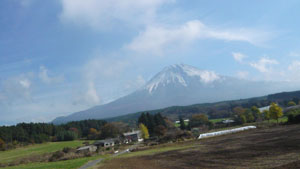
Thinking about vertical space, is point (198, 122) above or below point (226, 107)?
below

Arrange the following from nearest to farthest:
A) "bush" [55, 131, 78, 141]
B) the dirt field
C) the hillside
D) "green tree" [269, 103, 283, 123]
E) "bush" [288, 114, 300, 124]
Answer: the dirt field
"bush" [288, 114, 300, 124]
"green tree" [269, 103, 283, 123]
"bush" [55, 131, 78, 141]
the hillside

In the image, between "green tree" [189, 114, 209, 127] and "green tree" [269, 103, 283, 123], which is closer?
"green tree" [269, 103, 283, 123]

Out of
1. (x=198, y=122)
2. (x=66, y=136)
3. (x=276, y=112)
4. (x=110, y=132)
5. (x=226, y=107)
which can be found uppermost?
(x=276, y=112)

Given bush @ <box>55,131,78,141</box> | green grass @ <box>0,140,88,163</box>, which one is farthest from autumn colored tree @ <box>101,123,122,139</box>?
green grass @ <box>0,140,88,163</box>

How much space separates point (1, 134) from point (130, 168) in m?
75.3

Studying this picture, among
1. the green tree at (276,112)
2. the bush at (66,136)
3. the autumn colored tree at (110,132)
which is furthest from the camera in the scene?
the bush at (66,136)

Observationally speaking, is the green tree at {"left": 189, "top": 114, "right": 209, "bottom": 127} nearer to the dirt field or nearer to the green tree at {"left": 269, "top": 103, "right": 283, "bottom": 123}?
the green tree at {"left": 269, "top": 103, "right": 283, "bottom": 123}

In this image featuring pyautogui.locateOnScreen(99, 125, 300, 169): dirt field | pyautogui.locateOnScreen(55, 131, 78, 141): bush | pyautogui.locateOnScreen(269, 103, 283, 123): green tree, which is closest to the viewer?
pyautogui.locateOnScreen(99, 125, 300, 169): dirt field

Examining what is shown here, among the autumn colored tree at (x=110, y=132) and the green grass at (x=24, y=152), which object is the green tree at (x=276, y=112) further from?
the autumn colored tree at (x=110, y=132)

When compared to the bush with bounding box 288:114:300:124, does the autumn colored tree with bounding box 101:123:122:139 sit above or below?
below

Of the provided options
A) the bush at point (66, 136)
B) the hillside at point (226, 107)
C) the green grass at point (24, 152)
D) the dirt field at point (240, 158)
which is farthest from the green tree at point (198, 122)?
the dirt field at point (240, 158)

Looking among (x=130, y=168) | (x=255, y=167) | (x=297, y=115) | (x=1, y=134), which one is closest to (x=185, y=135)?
(x=297, y=115)

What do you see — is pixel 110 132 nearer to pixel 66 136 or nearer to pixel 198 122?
pixel 66 136

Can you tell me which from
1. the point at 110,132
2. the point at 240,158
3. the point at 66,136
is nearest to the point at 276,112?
the point at 240,158
